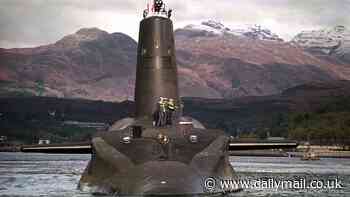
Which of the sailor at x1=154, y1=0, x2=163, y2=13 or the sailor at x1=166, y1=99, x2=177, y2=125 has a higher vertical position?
the sailor at x1=154, y1=0, x2=163, y2=13

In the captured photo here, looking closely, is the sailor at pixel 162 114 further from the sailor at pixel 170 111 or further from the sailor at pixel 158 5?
the sailor at pixel 158 5

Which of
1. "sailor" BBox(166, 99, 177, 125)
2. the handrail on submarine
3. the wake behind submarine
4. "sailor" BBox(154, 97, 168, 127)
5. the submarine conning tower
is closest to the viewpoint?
the wake behind submarine

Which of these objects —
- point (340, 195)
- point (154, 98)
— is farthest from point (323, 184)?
point (154, 98)

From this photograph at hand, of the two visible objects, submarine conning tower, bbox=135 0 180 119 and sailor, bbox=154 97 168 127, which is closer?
sailor, bbox=154 97 168 127

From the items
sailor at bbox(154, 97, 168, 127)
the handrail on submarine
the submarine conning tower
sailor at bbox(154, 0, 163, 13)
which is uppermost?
sailor at bbox(154, 0, 163, 13)

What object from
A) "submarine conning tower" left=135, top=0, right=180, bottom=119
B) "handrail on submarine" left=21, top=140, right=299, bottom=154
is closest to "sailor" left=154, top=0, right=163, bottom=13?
"submarine conning tower" left=135, top=0, right=180, bottom=119

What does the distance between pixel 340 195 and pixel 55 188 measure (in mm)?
20897

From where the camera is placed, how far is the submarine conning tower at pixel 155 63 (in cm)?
5528

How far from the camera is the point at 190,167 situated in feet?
139

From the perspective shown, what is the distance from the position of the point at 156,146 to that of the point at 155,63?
45.1 feet

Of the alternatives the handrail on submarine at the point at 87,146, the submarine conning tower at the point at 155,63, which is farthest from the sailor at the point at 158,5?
the handrail on submarine at the point at 87,146

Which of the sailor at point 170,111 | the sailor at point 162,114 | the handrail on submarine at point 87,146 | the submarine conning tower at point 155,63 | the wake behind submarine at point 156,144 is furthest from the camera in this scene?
the submarine conning tower at point 155,63

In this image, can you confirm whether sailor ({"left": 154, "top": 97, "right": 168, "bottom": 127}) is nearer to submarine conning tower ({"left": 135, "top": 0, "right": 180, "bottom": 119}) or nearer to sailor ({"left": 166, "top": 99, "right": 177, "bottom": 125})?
sailor ({"left": 166, "top": 99, "right": 177, "bottom": 125})

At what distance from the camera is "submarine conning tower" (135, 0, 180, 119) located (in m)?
55.3
